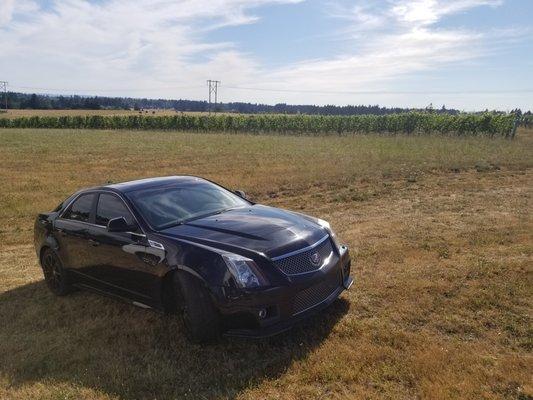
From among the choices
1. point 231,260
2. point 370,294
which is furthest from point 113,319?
point 370,294

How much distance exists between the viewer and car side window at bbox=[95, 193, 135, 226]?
5.32m

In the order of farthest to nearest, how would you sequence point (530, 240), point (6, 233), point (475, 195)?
point (475, 195) → point (6, 233) → point (530, 240)

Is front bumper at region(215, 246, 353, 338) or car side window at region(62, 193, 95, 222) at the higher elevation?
car side window at region(62, 193, 95, 222)

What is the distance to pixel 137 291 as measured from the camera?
5.01 metres

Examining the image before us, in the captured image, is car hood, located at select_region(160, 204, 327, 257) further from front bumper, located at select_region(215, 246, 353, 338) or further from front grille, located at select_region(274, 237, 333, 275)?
front bumper, located at select_region(215, 246, 353, 338)

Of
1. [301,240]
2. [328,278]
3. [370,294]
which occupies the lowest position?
[370,294]

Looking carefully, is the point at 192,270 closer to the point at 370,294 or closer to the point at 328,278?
the point at 328,278

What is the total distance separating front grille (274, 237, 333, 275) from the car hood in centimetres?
7

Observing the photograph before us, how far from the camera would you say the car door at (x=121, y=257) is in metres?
4.84

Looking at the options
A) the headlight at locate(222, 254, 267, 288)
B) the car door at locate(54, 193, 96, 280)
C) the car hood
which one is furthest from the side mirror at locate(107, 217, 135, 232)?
the headlight at locate(222, 254, 267, 288)

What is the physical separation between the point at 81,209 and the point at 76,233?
31cm

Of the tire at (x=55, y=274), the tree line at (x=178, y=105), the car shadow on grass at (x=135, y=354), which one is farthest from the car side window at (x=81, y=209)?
the tree line at (x=178, y=105)

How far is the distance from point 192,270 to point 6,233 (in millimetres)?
7892

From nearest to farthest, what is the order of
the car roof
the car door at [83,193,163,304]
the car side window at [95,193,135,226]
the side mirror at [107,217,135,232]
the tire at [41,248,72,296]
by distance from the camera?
the car door at [83,193,163,304] → the side mirror at [107,217,135,232] → the car side window at [95,193,135,226] → the car roof → the tire at [41,248,72,296]
